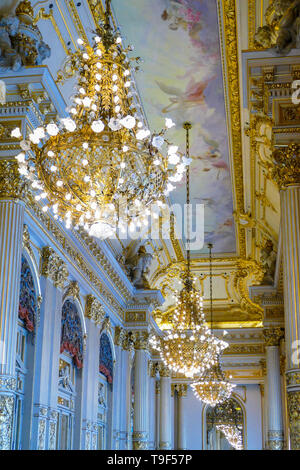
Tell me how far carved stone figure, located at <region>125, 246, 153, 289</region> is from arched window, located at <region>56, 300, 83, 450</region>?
173 inches

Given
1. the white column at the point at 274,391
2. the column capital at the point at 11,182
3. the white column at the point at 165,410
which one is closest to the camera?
the column capital at the point at 11,182

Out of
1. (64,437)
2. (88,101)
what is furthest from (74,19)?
(64,437)

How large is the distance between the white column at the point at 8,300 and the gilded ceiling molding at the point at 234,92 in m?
4.06

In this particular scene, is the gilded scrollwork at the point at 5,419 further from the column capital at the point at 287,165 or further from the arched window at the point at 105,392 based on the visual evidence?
the arched window at the point at 105,392

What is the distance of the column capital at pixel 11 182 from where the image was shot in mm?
8102

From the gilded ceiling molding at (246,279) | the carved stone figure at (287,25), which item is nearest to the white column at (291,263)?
the carved stone figure at (287,25)

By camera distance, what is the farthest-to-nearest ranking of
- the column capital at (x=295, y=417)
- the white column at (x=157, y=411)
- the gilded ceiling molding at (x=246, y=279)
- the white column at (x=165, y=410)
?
the white column at (x=157, y=411), the white column at (x=165, y=410), the gilded ceiling molding at (x=246, y=279), the column capital at (x=295, y=417)

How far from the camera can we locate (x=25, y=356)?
9516 mm

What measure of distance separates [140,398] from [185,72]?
9.31 m

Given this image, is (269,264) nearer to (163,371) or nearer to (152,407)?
(163,371)

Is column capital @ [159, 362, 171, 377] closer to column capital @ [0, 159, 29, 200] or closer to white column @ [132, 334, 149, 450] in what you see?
white column @ [132, 334, 149, 450]

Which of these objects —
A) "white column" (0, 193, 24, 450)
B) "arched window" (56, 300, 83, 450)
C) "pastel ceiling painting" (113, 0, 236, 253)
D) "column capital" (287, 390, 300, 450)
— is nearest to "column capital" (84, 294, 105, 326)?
"arched window" (56, 300, 83, 450)

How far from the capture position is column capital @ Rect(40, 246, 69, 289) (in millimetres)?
10125

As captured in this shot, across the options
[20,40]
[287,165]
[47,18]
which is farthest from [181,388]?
[20,40]
